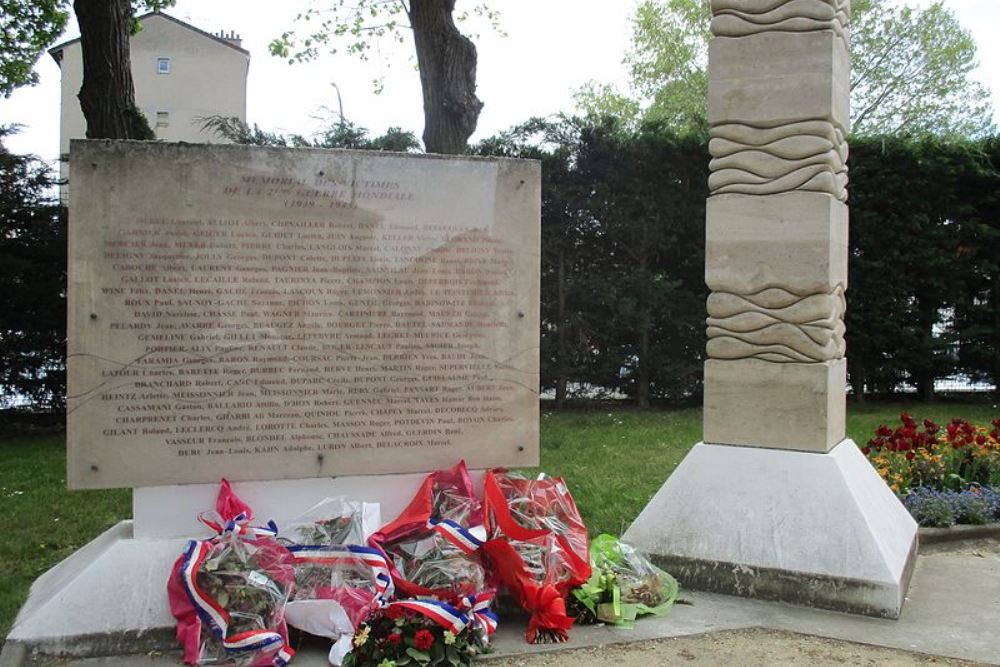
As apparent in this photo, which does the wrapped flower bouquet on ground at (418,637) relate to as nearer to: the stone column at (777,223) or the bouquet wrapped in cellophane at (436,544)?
the bouquet wrapped in cellophane at (436,544)

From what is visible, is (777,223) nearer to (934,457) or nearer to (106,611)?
(934,457)

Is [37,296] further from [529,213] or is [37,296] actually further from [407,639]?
[407,639]

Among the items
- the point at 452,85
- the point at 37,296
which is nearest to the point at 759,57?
the point at 452,85

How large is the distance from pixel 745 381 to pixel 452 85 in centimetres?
574

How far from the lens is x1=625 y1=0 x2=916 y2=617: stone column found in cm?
431

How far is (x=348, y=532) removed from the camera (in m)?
3.77

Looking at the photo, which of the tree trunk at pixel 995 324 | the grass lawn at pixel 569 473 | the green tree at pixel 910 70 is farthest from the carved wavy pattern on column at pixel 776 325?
the green tree at pixel 910 70

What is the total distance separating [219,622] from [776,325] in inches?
120

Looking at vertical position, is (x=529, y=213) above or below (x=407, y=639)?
above

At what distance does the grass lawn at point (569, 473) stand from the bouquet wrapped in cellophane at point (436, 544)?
1755 millimetres

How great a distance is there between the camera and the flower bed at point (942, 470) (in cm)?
570

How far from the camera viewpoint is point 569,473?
7.71 m

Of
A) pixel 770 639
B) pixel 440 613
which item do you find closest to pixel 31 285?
pixel 440 613

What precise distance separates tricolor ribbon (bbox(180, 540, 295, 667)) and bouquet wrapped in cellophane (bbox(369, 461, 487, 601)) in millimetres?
559
